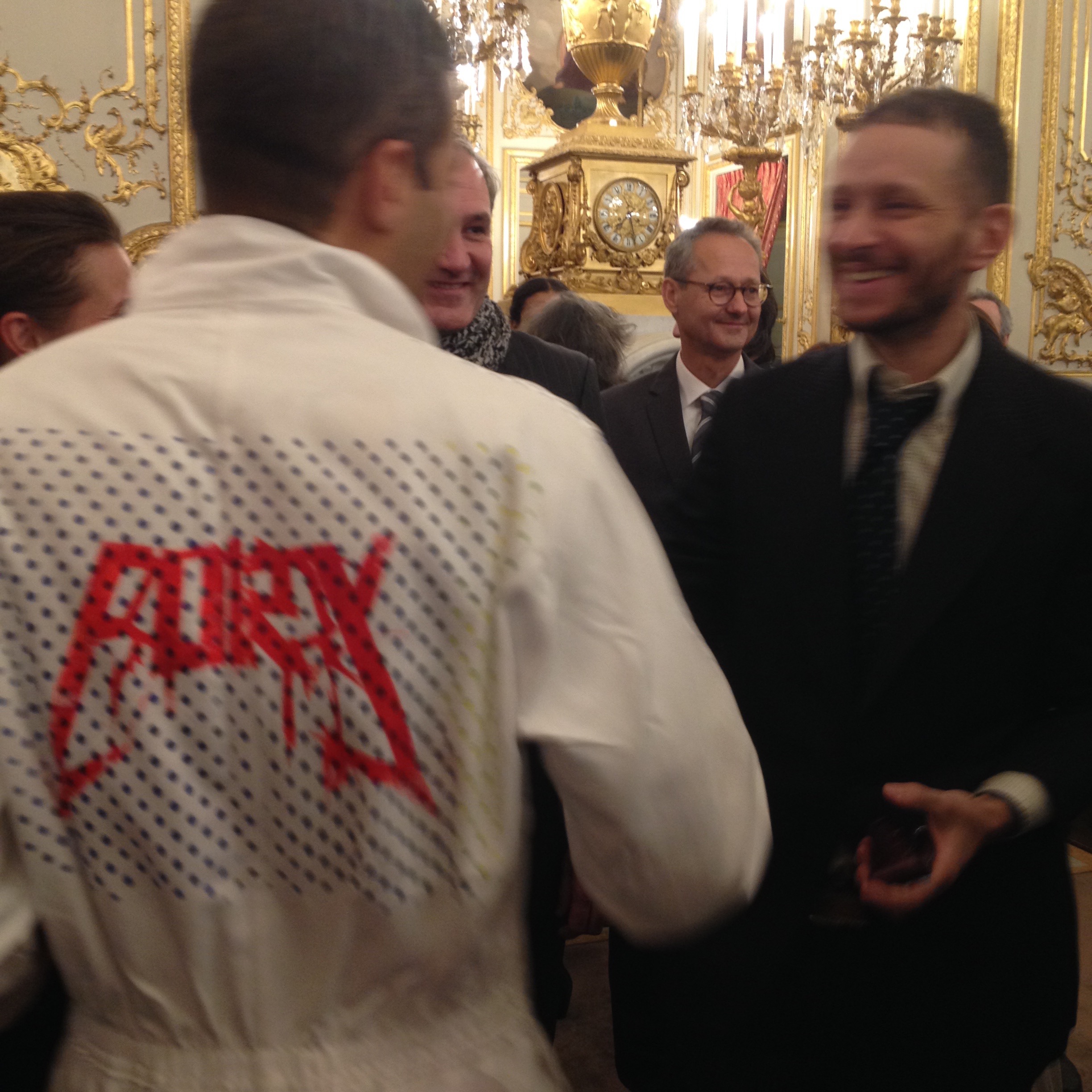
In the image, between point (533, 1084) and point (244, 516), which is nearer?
point (244, 516)

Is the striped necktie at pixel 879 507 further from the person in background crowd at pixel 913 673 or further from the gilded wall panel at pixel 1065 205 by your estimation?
the gilded wall panel at pixel 1065 205

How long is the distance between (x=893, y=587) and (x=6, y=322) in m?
1.35

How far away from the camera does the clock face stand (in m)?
6.65

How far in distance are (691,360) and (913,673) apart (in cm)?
218

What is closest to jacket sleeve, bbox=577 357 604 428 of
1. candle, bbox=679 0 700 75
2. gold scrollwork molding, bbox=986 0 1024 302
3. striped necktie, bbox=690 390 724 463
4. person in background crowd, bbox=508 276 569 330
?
striped necktie, bbox=690 390 724 463

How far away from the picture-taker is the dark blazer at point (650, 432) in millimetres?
3195

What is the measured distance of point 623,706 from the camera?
0.83 m

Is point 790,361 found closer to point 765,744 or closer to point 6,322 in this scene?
point 765,744

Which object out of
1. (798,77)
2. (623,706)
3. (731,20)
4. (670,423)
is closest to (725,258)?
(670,423)

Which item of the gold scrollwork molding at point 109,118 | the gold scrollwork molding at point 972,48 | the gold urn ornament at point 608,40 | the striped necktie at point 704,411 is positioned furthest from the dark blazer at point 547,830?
the gold scrollwork molding at point 972,48

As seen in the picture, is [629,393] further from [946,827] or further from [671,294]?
[946,827]

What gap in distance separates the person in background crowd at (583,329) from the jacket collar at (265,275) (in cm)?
273

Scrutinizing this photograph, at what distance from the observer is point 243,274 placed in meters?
0.86

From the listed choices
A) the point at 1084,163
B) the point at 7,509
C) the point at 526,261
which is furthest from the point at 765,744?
the point at 1084,163
